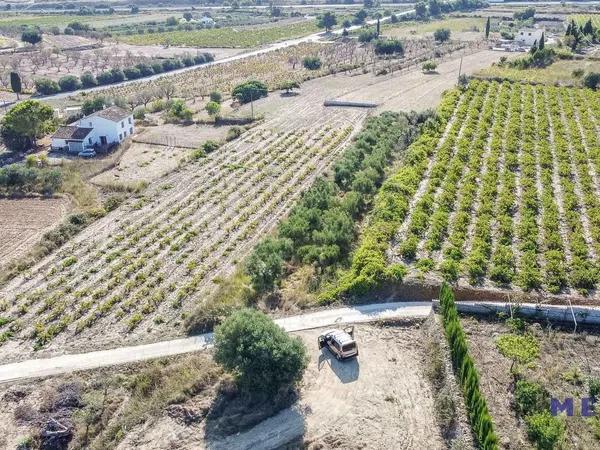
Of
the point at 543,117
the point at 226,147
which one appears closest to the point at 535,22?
the point at 543,117

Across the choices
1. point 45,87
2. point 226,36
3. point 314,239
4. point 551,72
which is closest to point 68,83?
point 45,87

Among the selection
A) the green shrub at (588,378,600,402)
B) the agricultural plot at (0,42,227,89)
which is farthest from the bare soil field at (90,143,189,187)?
the agricultural plot at (0,42,227,89)

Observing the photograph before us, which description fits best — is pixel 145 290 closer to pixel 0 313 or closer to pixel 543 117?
pixel 0 313

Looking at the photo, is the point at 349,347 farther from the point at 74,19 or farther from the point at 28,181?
the point at 74,19

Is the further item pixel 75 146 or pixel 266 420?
pixel 75 146

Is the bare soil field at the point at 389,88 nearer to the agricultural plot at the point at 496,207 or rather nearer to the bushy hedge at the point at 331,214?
the agricultural plot at the point at 496,207

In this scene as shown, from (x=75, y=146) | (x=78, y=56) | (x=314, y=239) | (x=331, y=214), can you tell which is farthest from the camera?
(x=78, y=56)

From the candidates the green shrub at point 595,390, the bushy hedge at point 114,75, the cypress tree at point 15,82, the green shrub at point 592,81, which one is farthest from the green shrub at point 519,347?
the bushy hedge at point 114,75
